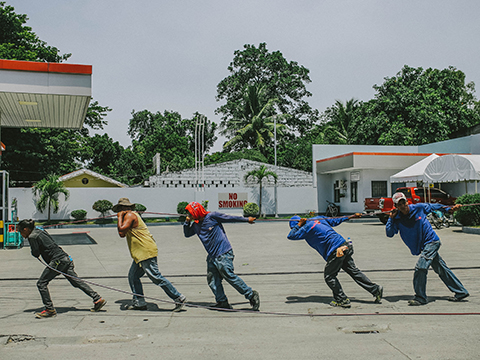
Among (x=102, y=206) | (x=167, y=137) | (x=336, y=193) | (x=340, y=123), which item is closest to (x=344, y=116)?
(x=340, y=123)

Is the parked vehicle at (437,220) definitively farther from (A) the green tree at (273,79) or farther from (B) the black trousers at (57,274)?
(A) the green tree at (273,79)

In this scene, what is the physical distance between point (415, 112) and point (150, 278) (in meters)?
31.8

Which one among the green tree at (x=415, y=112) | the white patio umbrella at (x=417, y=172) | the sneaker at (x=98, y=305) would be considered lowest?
the sneaker at (x=98, y=305)

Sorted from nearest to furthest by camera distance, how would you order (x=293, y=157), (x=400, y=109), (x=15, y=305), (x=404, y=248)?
(x=15, y=305), (x=404, y=248), (x=400, y=109), (x=293, y=157)

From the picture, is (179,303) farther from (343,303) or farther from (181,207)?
(181,207)

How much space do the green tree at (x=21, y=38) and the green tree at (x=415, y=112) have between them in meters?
24.8

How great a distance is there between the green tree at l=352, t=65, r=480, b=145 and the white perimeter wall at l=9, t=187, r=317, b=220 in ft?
25.2

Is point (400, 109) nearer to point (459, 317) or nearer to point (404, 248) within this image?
point (404, 248)

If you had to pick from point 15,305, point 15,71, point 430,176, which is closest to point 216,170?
point 430,176

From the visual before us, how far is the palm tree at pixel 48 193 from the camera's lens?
2689cm

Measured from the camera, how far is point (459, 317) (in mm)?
5859

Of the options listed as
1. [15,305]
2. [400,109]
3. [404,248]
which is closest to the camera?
[15,305]

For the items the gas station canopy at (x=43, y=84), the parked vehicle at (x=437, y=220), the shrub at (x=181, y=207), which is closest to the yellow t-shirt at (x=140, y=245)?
the gas station canopy at (x=43, y=84)

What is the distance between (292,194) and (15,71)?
21776 millimetres
